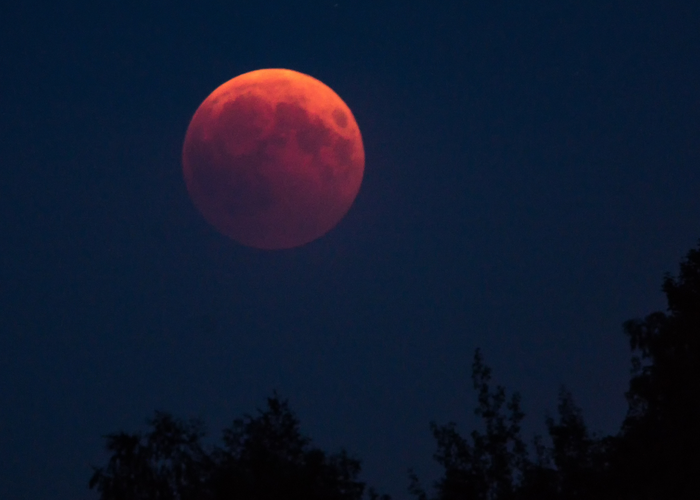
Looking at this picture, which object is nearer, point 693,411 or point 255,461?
point 693,411

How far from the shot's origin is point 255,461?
35.1m

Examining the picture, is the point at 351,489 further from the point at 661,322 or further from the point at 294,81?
the point at 294,81

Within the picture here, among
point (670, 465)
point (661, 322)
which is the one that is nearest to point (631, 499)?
point (670, 465)

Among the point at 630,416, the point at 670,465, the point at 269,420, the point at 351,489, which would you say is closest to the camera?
the point at 670,465

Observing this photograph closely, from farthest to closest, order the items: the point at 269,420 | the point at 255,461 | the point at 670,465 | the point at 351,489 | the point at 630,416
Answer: the point at 269,420
the point at 351,489
the point at 255,461
the point at 630,416
the point at 670,465

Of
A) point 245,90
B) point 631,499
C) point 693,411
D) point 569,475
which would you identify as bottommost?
point 631,499

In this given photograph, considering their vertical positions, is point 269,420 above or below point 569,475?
above

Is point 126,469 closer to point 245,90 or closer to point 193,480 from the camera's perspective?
point 193,480

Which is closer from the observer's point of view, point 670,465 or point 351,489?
point 670,465

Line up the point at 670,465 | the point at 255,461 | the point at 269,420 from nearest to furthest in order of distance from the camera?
1. the point at 670,465
2. the point at 255,461
3. the point at 269,420

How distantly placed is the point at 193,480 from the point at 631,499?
63.6 ft

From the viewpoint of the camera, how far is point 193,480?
40219 millimetres

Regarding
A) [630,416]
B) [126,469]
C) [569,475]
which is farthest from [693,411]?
[126,469]

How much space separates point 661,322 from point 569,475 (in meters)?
7.59
